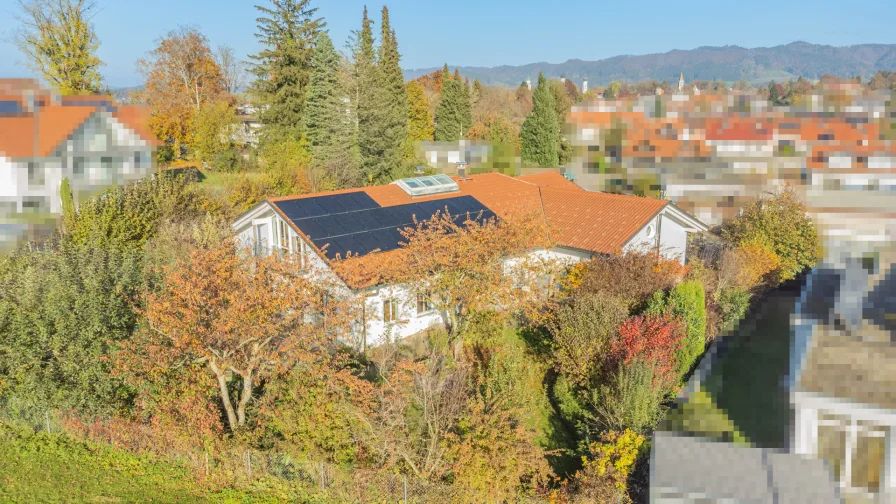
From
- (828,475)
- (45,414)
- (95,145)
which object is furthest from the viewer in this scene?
(95,145)

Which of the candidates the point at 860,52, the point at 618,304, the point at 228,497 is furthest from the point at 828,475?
the point at 228,497

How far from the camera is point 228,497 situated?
10242mm

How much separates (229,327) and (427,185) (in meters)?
12.0

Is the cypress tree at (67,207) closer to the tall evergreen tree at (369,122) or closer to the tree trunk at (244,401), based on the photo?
the tree trunk at (244,401)

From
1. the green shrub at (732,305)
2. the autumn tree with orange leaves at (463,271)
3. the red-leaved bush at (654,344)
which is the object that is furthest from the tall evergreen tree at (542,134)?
the red-leaved bush at (654,344)

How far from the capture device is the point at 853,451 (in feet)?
17.1

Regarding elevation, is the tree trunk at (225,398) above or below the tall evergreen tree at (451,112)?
below

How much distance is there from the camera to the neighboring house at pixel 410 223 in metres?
16.1

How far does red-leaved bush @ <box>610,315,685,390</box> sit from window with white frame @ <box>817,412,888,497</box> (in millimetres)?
6147

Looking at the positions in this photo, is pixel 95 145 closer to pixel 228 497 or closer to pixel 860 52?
pixel 228 497

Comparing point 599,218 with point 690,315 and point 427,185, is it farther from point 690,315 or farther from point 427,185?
point 427,185

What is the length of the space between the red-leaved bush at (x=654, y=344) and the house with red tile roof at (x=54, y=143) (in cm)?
1377

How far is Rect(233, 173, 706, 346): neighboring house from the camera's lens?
52.9 feet

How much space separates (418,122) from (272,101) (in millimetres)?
21296
